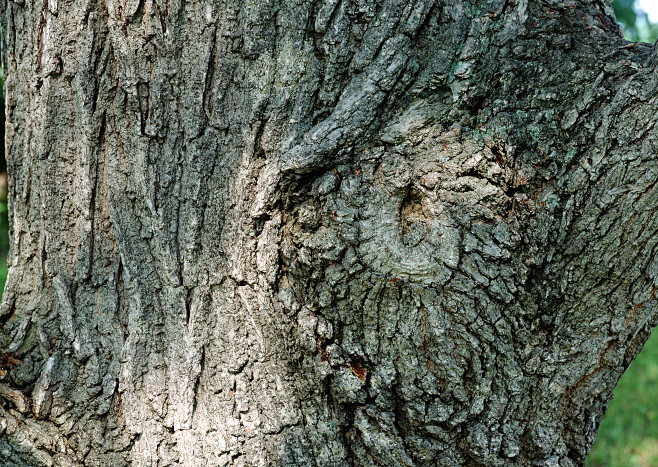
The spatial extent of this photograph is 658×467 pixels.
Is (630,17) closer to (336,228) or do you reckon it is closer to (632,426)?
(632,426)

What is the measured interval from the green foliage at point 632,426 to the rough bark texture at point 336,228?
2.50 m

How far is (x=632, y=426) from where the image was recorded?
4.05 m

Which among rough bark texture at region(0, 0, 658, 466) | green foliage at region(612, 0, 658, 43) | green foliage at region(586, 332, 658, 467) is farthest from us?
green foliage at region(612, 0, 658, 43)

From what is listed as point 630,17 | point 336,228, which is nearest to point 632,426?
point 336,228

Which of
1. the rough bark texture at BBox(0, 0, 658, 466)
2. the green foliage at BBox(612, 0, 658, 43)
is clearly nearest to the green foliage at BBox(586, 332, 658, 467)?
the rough bark texture at BBox(0, 0, 658, 466)

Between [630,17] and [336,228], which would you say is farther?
[630,17]

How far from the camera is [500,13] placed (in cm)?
154

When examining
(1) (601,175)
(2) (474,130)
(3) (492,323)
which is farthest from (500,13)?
(3) (492,323)

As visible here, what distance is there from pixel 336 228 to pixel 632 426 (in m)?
3.71

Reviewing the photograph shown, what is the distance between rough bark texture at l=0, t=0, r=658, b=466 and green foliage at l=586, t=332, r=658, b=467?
250 cm

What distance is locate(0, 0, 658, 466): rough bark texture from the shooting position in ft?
4.96

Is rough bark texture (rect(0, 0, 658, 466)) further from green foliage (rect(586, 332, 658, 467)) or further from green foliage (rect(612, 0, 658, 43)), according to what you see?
green foliage (rect(612, 0, 658, 43))

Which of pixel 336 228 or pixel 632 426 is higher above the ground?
pixel 336 228

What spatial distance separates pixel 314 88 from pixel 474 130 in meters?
0.49
